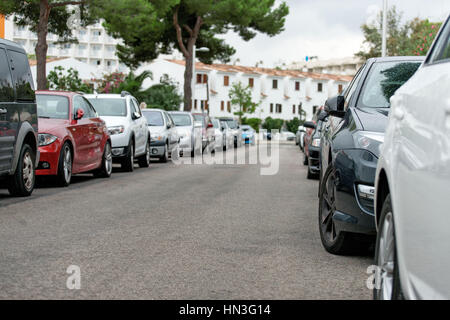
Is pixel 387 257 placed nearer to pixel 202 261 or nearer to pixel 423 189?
pixel 423 189

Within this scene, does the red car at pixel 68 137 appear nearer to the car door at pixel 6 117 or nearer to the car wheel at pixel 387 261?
the car door at pixel 6 117

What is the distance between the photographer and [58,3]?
2481cm

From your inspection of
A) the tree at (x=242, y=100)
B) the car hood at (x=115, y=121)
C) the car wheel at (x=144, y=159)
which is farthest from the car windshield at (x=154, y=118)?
the tree at (x=242, y=100)

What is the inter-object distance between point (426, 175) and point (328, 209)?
3695 mm

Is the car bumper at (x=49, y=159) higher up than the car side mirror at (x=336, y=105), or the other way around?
the car side mirror at (x=336, y=105)

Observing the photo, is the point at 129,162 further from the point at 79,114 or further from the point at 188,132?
the point at 188,132

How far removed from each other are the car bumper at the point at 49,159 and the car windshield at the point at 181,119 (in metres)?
15.0

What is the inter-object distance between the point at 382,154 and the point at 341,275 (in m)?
1.64

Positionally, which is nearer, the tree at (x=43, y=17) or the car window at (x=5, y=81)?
the car window at (x=5, y=81)

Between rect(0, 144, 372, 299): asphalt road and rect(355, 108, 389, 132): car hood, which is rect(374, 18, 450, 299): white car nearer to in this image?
rect(0, 144, 372, 299): asphalt road

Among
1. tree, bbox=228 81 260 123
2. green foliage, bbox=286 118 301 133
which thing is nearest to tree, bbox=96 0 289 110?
Result: tree, bbox=228 81 260 123

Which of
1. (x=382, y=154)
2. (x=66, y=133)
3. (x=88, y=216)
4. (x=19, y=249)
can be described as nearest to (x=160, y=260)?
(x=19, y=249)

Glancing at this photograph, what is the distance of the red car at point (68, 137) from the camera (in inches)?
477

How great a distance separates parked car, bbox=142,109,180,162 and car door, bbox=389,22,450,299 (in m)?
18.5
